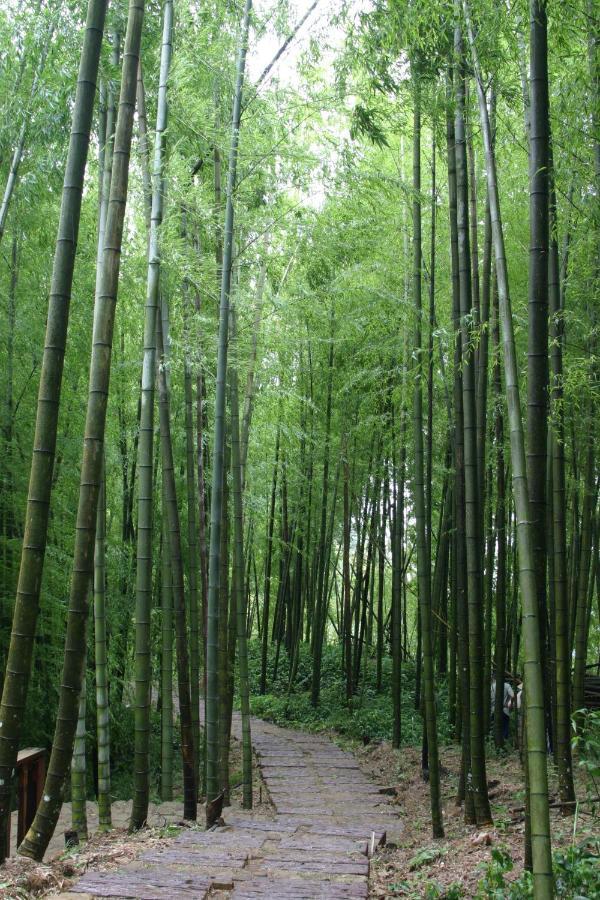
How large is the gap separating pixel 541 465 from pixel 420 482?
211 cm

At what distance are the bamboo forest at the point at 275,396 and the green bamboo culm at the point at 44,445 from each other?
0.4 inches

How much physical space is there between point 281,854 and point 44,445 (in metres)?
2.16

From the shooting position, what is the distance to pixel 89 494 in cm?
279

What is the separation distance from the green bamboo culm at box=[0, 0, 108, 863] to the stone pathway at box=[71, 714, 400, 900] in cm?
61

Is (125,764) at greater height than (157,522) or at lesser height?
lesser

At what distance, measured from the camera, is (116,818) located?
5617 mm

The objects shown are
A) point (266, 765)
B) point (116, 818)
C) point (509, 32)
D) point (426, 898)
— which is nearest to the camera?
point (426, 898)

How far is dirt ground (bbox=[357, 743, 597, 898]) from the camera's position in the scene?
3.27m

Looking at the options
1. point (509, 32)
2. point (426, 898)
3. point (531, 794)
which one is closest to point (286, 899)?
point (426, 898)

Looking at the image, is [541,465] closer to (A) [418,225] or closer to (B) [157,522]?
(A) [418,225]

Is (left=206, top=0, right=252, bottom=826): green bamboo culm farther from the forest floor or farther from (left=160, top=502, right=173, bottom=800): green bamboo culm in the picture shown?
(left=160, top=502, right=173, bottom=800): green bamboo culm

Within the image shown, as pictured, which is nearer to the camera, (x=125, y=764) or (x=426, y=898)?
(x=426, y=898)

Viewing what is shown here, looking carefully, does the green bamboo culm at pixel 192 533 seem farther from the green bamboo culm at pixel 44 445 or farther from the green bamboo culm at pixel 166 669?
the green bamboo culm at pixel 44 445

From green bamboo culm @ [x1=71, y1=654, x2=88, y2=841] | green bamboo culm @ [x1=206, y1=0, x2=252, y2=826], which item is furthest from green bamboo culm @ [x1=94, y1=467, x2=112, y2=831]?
green bamboo culm @ [x1=206, y1=0, x2=252, y2=826]
